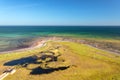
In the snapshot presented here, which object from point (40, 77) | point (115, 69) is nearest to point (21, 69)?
point (40, 77)

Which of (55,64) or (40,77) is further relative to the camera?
(55,64)

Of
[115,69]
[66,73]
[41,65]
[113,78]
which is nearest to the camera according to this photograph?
[113,78]

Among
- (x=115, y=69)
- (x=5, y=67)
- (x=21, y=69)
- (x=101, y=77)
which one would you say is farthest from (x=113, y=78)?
(x=5, y=67)

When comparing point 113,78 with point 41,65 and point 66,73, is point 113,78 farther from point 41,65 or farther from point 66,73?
point 41,65

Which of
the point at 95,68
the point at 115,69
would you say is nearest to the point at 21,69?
the point at 95,68

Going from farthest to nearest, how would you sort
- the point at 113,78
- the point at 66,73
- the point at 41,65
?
→ the point at 41,65
the point at 66,73
the point at 113,78

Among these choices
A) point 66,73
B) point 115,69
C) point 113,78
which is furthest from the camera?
point 115,69

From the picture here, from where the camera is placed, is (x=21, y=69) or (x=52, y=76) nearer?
(x=52, y=76)

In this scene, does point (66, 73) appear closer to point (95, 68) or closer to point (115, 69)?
point (95, 68)

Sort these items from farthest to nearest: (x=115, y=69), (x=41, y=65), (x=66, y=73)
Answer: (x=41, y=65), (x=115, y=69), (x=66, y=73)
